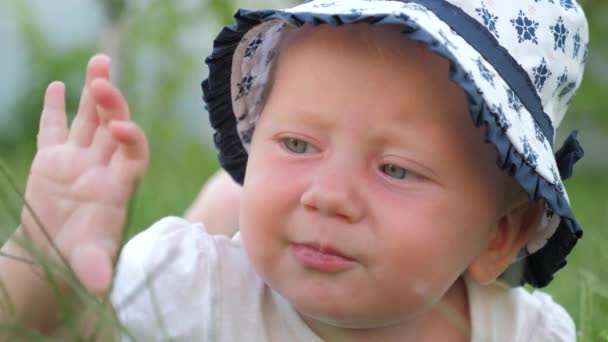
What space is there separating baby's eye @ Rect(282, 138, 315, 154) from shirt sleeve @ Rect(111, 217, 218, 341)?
215mm

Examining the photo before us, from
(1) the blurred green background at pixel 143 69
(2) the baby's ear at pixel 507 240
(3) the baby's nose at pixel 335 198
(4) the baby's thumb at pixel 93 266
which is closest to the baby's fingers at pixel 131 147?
(4) the baby's thumb at pixel 93 266

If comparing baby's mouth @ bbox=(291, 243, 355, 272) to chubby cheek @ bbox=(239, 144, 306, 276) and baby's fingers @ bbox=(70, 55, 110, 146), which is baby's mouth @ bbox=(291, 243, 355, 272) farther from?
baby's fingers @ bbox=(70, 55, 110, 146)

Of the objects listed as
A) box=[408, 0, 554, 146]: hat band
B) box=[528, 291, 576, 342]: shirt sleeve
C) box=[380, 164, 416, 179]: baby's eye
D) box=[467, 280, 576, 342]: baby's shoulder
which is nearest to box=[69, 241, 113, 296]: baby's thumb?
box=[380, 164, 416, 179]: baby's eye

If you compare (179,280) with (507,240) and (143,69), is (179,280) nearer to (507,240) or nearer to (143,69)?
(507,240)

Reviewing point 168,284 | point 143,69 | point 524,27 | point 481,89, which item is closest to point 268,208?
point 168,284

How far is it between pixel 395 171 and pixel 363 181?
5cm

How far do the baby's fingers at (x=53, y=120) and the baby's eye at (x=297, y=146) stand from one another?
0.94 ft

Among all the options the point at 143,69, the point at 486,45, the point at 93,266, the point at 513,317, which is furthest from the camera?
the point at 143,69

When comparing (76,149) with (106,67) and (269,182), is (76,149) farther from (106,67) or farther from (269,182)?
(269,182)

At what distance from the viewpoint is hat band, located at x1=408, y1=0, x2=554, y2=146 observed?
54.1 inches

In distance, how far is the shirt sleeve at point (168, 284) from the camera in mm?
1392

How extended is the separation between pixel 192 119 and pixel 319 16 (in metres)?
2.87

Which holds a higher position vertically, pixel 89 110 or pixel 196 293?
pixel 89 110

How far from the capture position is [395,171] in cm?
134
